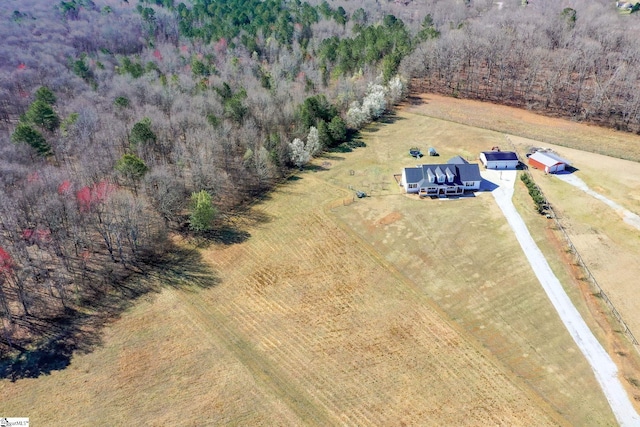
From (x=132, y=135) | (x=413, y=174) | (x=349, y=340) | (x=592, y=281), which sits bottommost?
(x=349, y=340)

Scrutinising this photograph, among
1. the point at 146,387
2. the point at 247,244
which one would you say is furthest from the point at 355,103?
the point at 146,387

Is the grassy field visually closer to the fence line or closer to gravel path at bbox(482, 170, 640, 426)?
gravel path at bbox(482, 170, 640, 426)

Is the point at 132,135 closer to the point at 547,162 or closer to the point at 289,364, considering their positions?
the point at 289,364

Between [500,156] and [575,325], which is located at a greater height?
[500,156]

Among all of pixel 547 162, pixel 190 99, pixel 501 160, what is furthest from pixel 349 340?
pixel 190 99

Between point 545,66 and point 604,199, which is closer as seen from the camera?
point 604,199

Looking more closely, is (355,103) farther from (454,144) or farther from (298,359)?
(298,359)

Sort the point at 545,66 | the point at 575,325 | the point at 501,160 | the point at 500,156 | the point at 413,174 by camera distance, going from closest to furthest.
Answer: the point at 575,325
the point at 413,174
the point at 501,160
the point at 500,156
the point at 545,66
